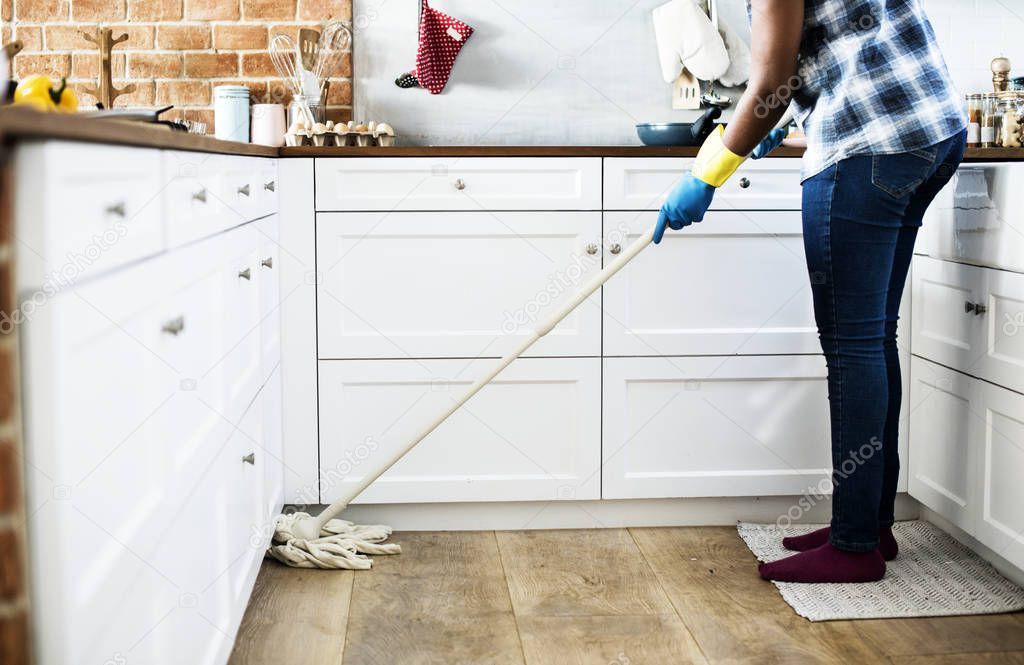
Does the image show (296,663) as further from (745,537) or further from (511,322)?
(745,537)

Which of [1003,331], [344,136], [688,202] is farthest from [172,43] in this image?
[1003,331]

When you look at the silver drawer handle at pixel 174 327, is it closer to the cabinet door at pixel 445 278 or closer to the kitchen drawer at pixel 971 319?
the cabinet door at pixel 445 278

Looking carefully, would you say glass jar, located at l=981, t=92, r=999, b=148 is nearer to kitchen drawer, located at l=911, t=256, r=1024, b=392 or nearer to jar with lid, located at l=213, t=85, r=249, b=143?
kitchen drawer, located at l=911, t=256, r=1024, b=392

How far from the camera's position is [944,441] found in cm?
227

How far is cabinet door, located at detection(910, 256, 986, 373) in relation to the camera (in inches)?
83.4

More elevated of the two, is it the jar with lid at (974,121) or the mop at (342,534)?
the jar with lid at (974,121)

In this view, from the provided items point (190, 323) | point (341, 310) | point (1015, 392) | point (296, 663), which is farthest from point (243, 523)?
point (1015, 392)

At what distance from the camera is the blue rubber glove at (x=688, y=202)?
198cm

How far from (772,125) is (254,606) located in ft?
4.28

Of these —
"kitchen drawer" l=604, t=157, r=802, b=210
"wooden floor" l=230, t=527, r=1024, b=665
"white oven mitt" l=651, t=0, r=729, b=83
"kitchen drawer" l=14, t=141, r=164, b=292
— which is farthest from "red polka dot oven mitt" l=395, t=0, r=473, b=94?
"kitchen drawer" l=14, t=141, r=164, b=292

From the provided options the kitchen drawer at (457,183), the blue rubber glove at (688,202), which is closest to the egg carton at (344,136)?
the kitchen drawer at (457,183)

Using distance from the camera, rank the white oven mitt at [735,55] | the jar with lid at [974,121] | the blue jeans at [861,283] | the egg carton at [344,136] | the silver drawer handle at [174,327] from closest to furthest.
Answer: the silver drawer handle at [174,327]
the blue jeans at [861,283]
the egg carton at [344,136]
the jar with lid at [974,121]
the white oven mitt at [735,55]

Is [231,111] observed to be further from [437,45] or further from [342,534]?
[342,534]

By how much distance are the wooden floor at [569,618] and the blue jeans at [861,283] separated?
251 mm
